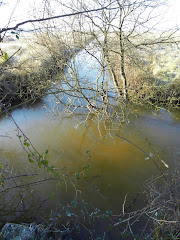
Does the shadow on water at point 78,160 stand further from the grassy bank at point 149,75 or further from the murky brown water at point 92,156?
the grassy bank at point 149,75

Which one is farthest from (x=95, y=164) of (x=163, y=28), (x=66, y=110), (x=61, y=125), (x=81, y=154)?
(x=163, y=28)

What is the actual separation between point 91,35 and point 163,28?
235 centimetres

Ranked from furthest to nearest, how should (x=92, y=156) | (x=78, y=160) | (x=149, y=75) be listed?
(x=149, y=75) → (x=92, y=156) → (x=78, y=160)

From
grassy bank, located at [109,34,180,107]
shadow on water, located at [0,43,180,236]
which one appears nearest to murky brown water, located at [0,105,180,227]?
shadow on water, located at [0,43,180,236]

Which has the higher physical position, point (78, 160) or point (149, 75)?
point (149, 75)

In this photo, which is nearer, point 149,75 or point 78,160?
point 78,160

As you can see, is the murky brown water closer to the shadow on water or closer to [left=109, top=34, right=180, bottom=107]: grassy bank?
the shadow on water

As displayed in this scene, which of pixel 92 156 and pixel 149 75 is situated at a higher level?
pixel 149 75

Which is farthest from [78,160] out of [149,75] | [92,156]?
[149,75]

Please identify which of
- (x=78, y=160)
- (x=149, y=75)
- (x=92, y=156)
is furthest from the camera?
(x=149, y=75)

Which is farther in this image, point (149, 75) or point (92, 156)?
point (149, 75)

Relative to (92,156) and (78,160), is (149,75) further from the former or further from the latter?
(78,160)

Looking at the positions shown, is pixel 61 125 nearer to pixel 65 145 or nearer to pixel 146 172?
pixel 65 145

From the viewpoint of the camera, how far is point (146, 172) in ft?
15.4
